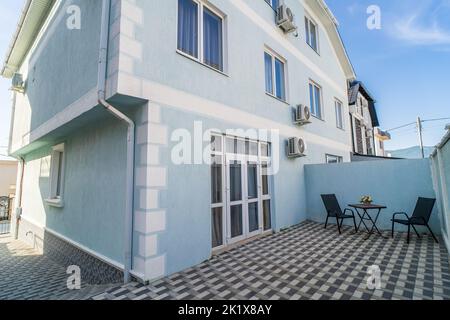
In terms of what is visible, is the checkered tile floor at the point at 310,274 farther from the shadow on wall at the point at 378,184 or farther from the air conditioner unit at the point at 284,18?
the air conditioner unit at the point at 284,18

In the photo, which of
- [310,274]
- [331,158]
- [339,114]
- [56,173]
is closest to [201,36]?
[310,274]

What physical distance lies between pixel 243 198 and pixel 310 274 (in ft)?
7.81

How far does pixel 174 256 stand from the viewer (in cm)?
384

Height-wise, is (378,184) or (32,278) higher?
(378,184)

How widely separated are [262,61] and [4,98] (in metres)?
14.0

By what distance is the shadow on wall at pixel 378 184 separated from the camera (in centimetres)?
642

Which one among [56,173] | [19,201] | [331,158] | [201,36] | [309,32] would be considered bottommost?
[19,201]

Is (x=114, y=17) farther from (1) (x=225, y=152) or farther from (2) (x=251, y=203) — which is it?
(2) (x=251, y=203)

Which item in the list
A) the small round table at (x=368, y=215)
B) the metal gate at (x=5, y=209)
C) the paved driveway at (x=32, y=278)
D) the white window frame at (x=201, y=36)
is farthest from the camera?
the metal gate at (x=5, y=209)

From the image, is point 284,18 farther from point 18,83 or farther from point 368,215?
point 18,83

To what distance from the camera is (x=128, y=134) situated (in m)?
3.86

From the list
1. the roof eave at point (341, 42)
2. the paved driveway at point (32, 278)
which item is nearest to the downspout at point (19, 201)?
the paved driveway at point (32, 278)

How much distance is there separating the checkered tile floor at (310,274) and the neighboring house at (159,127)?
0.40m
